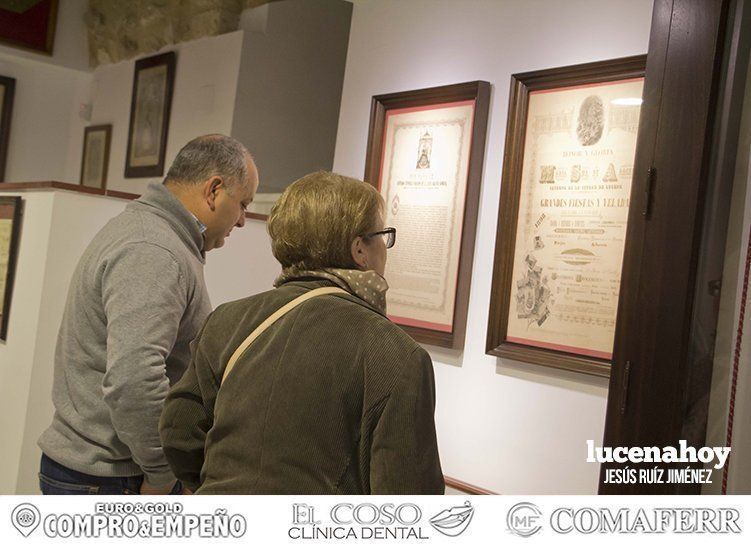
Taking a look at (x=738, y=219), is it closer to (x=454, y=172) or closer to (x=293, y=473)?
(x=293, y=473)

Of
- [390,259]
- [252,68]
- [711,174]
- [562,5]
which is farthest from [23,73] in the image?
[711,174]

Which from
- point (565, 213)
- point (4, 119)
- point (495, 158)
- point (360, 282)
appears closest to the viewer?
point (360, 282)

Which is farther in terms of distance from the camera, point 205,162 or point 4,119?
point 4,119

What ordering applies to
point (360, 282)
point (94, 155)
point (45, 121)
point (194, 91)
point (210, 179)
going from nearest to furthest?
point (360, 282) → point (210, 179) → point (45, 121) → point (194, 91) → point (94, 155)

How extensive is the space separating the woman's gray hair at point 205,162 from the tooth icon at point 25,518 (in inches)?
25.1

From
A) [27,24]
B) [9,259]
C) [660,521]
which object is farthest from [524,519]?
[27,24]

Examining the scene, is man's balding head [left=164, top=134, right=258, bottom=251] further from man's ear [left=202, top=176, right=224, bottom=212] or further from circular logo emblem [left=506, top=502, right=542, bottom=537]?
circular logo emblem [left=506, top=502, right=542, bottom=537]

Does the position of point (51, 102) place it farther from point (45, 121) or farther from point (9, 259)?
point (9, 259)

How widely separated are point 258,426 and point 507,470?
1.05m

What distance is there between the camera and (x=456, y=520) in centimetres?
153

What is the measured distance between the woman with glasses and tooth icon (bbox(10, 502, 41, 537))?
0.40 metres

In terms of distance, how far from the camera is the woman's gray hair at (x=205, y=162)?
1728 millimetres

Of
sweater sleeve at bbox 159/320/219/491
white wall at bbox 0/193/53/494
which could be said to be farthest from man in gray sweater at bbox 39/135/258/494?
white wall at bbox 0/193/53/494

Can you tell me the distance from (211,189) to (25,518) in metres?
0.67
